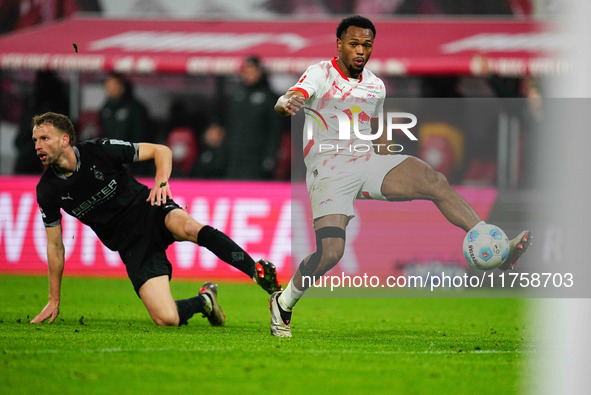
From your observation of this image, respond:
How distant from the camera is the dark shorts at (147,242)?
26.8 ft

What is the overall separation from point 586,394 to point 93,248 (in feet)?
30.4

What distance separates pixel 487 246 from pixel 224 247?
203cm

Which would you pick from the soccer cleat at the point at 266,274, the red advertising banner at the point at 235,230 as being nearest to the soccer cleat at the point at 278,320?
the soccer cleat at the point at 266,274

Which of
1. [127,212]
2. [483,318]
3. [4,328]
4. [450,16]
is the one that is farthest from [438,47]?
[4,328]

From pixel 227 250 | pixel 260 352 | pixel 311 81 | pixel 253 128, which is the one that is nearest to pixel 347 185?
pixel 311 81

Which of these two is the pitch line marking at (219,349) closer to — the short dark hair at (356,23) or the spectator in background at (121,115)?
the short dark hair at (356,23)

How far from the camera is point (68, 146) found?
25.5 feet

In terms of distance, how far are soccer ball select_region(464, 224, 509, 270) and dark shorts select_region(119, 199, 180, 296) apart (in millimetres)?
2518

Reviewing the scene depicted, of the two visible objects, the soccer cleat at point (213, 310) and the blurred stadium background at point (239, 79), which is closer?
the soccer cleat at point (213, 310)

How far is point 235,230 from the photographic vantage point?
12906mm

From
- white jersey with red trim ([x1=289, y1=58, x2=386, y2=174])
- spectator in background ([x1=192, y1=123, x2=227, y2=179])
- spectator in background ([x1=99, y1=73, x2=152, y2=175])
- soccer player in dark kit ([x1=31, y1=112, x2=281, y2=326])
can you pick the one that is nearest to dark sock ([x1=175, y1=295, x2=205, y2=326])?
soccer player in dark kit ([x1=31, y1=112, x2=281, y2=326])

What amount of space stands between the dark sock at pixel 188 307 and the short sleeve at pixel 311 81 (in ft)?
7.16

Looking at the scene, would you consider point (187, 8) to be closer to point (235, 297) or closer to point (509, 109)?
point (509, 109)

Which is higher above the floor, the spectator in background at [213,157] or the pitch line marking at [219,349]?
the spectator in background at [213,157]
